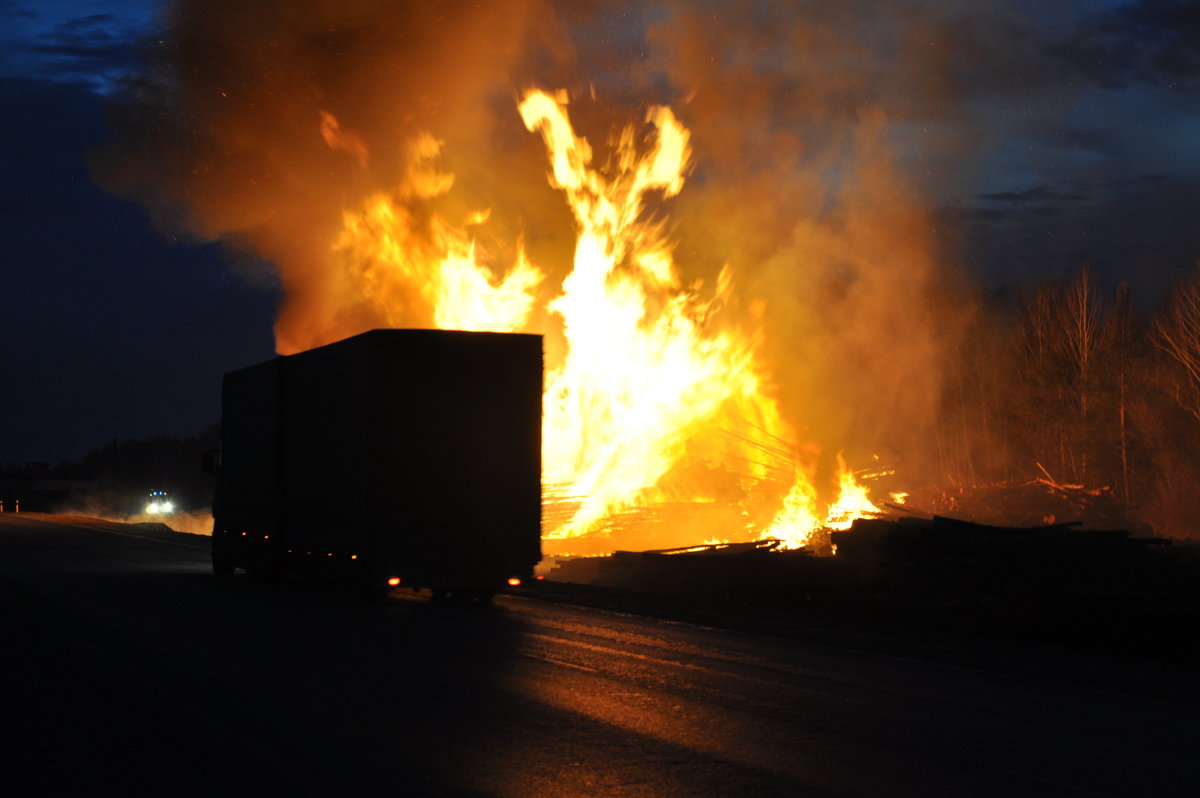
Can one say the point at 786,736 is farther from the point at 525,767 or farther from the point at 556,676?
the point at 556,676

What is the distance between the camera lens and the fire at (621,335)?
3184cm

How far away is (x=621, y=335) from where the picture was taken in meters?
32.4

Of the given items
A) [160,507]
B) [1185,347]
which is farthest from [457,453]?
[160,507]

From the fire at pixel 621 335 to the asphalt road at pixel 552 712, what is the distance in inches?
586

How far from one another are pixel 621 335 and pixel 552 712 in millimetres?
22858

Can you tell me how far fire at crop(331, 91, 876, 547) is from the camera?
31844 mm

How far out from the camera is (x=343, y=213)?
117ft

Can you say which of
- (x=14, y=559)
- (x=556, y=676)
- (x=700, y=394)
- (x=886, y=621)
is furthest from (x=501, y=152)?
(x=556, y=676)

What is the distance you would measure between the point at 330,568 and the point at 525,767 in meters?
13.1

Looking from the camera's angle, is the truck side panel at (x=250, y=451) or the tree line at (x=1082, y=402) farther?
the tree line at (x=1082, y=402)

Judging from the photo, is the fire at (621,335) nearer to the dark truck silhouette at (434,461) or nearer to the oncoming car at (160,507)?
the dark truck silhouette at (434,461)

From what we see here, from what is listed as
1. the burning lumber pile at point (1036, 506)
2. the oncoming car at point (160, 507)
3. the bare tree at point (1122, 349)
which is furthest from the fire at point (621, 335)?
the oncoming car at point (160, 507)

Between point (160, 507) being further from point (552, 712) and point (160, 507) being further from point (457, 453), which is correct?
point (552, 712)

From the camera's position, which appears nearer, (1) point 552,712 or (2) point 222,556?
(1) point 552,712
